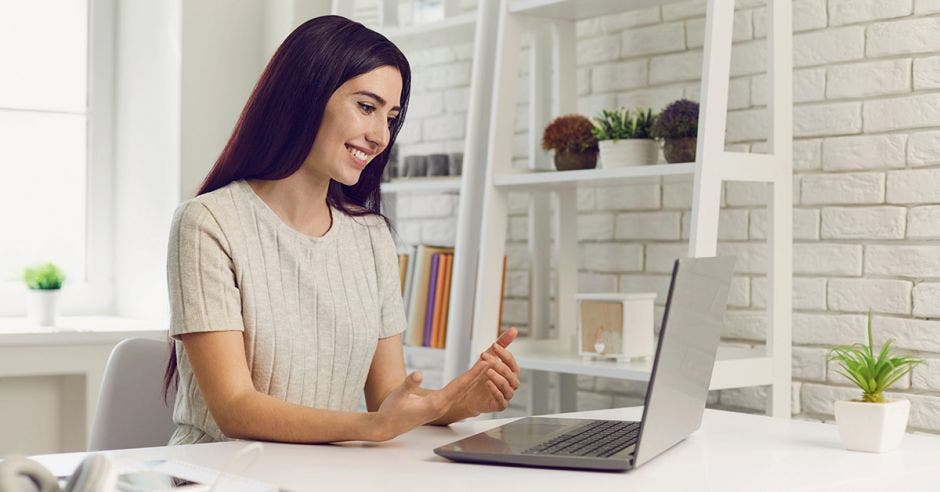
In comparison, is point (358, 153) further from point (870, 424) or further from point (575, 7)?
point (575, 7)

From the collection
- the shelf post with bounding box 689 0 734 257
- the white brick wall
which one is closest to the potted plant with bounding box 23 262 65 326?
the white brick wall

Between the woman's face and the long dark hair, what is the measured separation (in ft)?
0.04

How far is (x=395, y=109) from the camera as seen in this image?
2053 millimetres

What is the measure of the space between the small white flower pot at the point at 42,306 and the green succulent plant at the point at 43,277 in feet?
0.05

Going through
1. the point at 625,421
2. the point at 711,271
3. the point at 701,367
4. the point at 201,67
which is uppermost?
the point at 201,67

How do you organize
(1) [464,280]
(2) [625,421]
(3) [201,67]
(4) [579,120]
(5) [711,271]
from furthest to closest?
(3) [201,67]
(1) [464,280]
(4) [579,120]
(2) [625,421]
(5) [711,271]

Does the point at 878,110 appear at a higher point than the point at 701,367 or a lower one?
higher

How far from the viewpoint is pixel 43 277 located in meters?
3.45

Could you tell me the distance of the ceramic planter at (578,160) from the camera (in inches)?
108

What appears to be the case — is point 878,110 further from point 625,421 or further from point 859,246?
point 625,421

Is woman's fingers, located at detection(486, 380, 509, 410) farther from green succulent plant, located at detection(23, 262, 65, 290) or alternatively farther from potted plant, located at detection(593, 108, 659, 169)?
green succulent plant, located at detection(23, 262, 65, 290)

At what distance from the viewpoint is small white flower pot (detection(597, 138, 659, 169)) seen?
262 centimetres

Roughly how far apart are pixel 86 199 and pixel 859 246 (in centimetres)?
250

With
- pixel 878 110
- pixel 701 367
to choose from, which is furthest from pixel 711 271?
pixel 878 110
